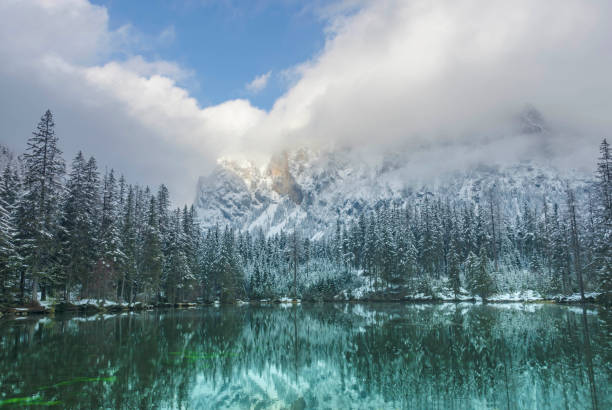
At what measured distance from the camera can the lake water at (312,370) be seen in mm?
10586

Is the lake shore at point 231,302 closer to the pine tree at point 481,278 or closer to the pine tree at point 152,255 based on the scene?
the pine tree at point 481,278

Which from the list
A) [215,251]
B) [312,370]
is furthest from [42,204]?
[215,251]

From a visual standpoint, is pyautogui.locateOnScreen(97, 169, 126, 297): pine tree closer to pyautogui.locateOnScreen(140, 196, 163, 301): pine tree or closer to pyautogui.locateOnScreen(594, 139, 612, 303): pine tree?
pyautogui.locateOnScreen(140, 196, 163, 301): pine tree

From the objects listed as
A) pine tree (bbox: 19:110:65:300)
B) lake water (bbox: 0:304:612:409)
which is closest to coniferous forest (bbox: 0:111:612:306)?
pine tree (bbox: 19:110:65:300)

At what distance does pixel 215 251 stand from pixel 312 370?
6401 cm

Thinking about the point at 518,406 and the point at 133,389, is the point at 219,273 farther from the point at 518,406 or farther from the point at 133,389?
the point at 518,406

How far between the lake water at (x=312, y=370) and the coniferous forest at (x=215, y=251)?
1853cm

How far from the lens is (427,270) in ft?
271

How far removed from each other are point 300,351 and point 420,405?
1008 centimetres

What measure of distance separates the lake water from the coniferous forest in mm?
18530

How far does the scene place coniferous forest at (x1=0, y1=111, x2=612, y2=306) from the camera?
127 feet

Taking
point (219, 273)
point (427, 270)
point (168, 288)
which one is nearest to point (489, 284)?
point (427, 270)

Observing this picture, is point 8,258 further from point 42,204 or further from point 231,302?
point 231,302

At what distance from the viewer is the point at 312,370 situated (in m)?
15.2
